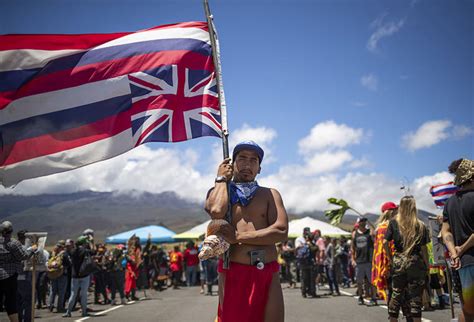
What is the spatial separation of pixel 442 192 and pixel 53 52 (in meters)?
8.14

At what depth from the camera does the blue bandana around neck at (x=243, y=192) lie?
3.54 metres

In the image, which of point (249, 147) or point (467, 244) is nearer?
point (249, 147)

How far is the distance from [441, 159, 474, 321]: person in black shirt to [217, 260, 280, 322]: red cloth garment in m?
2.48

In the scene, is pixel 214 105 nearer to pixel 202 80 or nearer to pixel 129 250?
pixel 202 80

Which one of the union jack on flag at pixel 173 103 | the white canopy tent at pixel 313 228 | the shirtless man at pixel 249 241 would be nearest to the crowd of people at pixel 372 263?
the shirtless man at pixel 249 241

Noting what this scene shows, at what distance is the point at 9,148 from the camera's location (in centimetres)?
485

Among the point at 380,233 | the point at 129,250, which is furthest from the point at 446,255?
the point at 129,250

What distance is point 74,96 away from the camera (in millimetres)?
4996

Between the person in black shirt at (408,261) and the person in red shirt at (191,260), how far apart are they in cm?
1444

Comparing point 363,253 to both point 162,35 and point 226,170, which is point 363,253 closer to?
point 162,35

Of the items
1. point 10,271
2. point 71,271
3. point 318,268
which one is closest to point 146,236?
point 318,268

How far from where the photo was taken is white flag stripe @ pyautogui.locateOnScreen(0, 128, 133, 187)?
4.74 meters

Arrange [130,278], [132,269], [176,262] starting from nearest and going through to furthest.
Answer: [130,278] → [132,269] → [176,262]

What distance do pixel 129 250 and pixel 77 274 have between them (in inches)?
181
